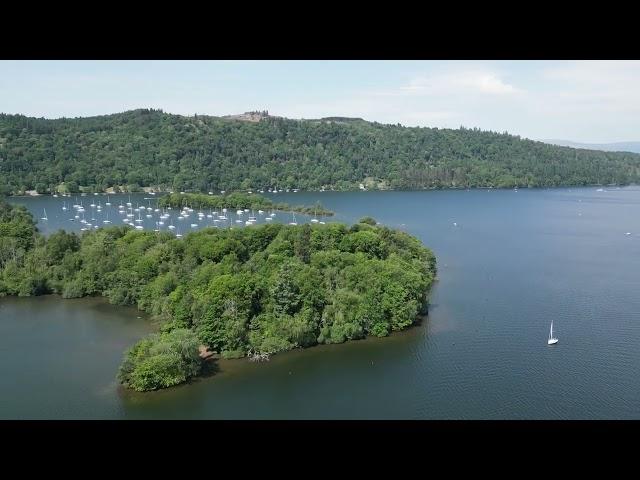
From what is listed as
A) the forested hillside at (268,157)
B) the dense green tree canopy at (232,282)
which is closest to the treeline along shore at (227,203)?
the forested hillside at (268,157)

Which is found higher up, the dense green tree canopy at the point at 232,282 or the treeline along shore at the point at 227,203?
the treeline along shore at the point at 227,203

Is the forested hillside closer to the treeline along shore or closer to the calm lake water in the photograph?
the treeline along shore

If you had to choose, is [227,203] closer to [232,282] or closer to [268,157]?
[268,157]

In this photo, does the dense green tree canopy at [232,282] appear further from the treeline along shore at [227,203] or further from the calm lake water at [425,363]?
the treeline along shore at [227,203]
